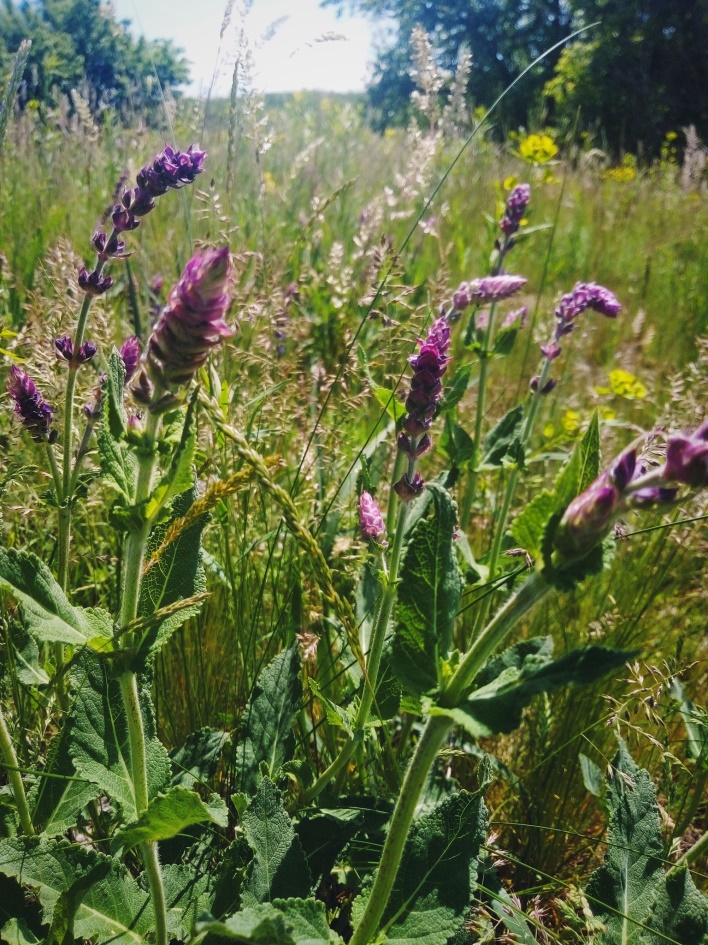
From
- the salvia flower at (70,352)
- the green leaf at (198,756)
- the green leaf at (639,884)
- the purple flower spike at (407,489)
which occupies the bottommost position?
the green leaf at (639,884)

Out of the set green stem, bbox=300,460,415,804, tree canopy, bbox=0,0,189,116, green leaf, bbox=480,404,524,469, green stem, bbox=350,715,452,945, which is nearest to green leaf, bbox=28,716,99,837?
green stem, bbox=300,460,415,804

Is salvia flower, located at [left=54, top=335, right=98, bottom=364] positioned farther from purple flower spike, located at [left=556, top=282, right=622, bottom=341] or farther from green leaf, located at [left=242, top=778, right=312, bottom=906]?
purple flower spike, located at [left=556, top=282, right=622, bottom=341]

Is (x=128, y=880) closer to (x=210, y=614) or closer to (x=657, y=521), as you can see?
(x=210, y=614)

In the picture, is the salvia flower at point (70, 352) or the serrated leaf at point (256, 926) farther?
the salvia flower at point (70, 352)

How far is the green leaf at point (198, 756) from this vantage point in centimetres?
127

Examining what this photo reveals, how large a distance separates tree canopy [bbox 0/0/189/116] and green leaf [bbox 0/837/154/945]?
233 inches

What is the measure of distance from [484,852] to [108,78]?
11.8 meters

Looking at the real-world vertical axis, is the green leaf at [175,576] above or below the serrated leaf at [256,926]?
above

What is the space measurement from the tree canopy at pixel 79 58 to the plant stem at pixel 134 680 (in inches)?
227

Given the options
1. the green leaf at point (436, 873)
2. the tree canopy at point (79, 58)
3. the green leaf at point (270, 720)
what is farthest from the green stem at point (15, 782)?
the tree canopy at point (79, 58)

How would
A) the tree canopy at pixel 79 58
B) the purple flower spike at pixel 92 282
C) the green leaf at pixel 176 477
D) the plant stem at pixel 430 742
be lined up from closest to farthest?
the plant stem at pixel 430 742 → the green leaf at pixel 176 477 → the purple flower spike at pixel 92 282 → the tree canopy at pixel 79 58

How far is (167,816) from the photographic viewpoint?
35.2 inches

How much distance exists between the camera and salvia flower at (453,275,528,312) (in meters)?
1.73

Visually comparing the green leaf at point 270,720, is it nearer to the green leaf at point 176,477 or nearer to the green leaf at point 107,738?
the green leaf at point 107,738
